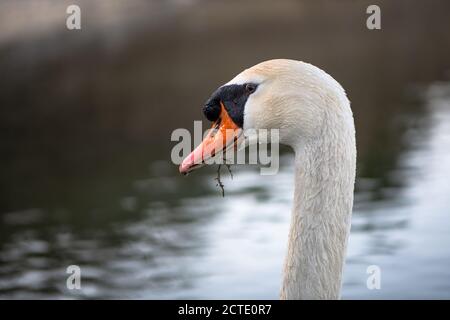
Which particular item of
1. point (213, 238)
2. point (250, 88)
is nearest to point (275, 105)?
point (250, 88)

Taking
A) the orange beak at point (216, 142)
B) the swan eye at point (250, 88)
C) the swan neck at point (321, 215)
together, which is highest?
the swan eye at point (250, 88)

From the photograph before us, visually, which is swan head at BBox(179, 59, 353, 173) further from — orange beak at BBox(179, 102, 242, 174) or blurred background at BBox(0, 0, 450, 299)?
blurred background at BBox(0, 0, 450, 299)

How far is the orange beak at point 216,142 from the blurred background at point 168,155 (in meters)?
4.60

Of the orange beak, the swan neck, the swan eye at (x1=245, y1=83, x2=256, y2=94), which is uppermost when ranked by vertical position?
the swan eye at (x1=245, y1=83, x2=256, y2=94)

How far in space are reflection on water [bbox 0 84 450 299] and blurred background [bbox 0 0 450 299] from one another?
0.09ft

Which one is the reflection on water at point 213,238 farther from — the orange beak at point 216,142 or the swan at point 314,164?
the swan at point 314,164

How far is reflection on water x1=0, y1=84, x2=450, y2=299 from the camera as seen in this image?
825 centimetres

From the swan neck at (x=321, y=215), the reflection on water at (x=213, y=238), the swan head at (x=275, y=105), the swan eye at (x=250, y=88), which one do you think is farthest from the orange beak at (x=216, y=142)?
the reflection on water at (x=213, y=238)

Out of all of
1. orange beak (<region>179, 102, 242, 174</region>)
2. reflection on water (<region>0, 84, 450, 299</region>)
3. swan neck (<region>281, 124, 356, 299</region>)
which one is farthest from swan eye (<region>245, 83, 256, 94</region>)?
reflection on water (<region>0, 84, 450, 299</region>)

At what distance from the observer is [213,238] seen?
9578 millimetres

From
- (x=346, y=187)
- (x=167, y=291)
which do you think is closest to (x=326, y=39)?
(x=167, y=291)

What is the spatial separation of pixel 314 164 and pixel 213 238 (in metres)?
6.59

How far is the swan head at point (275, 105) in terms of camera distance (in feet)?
9.96
